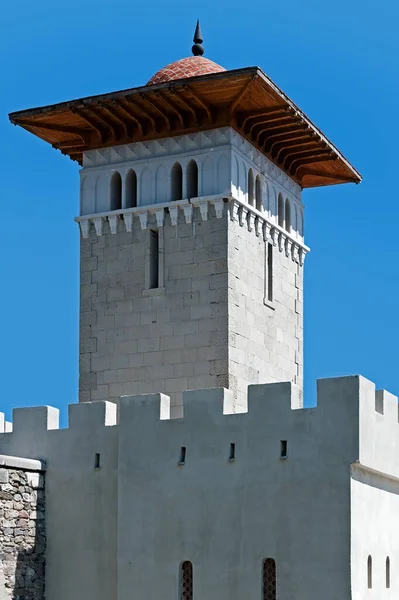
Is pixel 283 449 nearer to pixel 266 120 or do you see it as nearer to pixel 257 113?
pixel 257 113

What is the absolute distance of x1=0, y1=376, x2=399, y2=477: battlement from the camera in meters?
19.5

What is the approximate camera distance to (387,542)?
2069 centimetres

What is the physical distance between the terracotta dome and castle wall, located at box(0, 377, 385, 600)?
671 cm

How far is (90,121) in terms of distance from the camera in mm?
→ 24828

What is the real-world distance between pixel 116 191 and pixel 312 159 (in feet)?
13.5

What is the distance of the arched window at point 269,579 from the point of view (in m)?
19.6

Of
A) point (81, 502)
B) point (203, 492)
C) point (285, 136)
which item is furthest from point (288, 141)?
point (81, 502)

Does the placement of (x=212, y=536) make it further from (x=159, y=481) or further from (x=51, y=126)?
(x=51, y=126)

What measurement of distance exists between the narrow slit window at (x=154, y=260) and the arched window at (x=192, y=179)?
39.8 inches

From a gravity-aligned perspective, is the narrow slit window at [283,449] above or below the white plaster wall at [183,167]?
below

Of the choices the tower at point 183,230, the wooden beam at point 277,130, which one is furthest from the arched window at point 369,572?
the wooden beam at point 277,130

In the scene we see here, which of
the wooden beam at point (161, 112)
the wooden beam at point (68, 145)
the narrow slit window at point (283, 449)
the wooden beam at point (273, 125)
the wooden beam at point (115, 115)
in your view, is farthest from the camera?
the wooden beam at point (68, 145)

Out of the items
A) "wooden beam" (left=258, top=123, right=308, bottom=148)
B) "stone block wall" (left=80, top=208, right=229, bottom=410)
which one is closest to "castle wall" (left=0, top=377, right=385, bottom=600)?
"stone block wall" (left=80, top=208, right=229, bottom=410)

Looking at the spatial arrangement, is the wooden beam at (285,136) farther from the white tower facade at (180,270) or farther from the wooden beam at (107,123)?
the wooden beam at (107,123)
